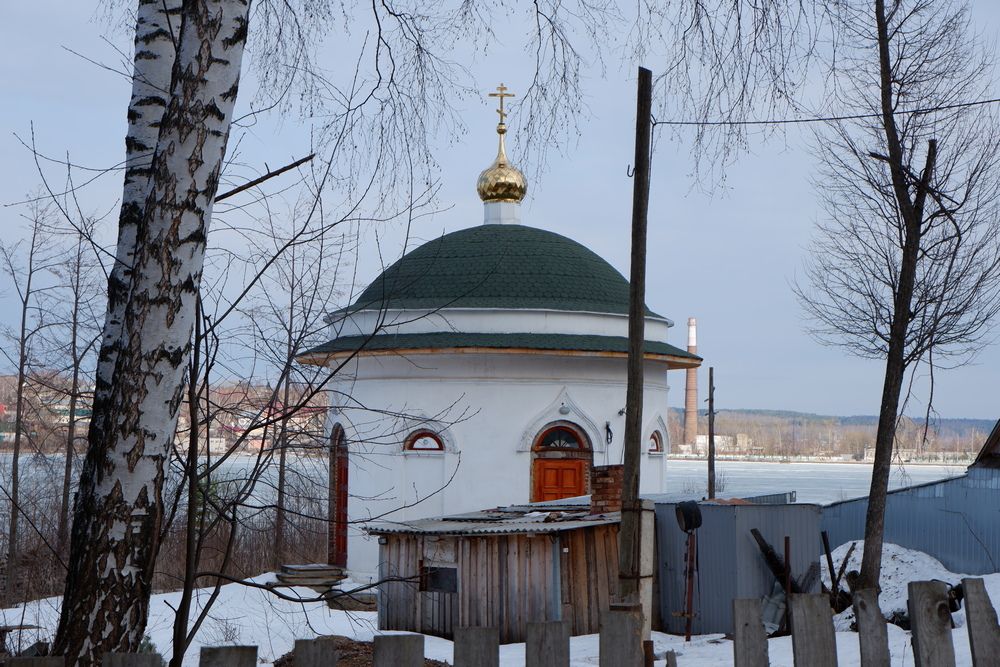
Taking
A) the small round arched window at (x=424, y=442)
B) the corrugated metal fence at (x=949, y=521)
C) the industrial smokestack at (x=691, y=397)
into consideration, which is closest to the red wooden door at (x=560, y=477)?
the small round arched window at (x=424, y=442)

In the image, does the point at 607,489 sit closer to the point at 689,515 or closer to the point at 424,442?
the point at 689,515

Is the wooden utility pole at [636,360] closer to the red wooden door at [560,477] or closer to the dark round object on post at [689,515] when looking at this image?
the dark round object on post at [689,515]

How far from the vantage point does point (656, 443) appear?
81.0 feet

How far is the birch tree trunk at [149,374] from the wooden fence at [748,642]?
2.12ft

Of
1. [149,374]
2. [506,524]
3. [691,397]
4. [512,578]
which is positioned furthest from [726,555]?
[691,397]

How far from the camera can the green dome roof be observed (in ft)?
76.1

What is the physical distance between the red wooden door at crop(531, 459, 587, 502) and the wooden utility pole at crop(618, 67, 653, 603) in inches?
507

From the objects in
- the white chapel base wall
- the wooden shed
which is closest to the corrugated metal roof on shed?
the wooden shed

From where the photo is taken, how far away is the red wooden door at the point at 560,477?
2241 centimetres

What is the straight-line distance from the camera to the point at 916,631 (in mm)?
4008

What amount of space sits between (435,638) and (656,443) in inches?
401

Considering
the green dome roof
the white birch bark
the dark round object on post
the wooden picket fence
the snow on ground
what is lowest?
the snow on ground

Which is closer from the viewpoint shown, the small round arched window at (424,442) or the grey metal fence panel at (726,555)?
the grey metal fence panel at (726,555)

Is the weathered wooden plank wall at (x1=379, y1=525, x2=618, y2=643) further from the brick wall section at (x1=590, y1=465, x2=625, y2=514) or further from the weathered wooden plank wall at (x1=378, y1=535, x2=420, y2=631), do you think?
the brick wall section at (x1=590, y1=465, x2=625, y2=514)
